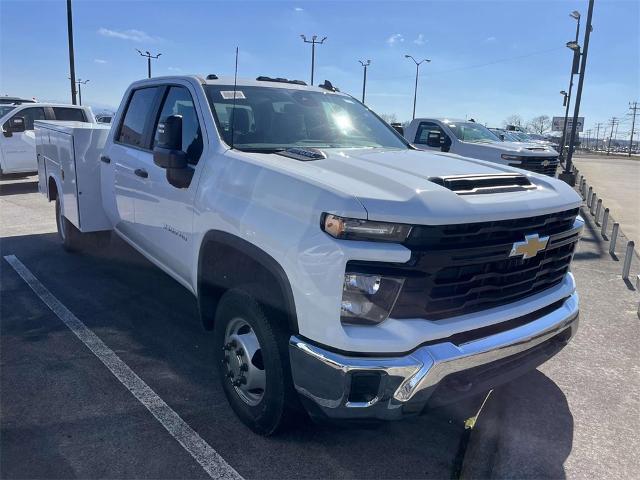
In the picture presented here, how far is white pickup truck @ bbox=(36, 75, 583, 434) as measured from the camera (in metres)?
2.40

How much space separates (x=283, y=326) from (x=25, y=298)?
12.1 ft

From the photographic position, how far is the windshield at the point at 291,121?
3.64 metres

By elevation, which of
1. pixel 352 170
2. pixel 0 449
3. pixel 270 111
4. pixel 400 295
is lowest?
pixel 0 449

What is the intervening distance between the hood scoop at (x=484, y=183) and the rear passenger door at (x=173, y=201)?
164 centimetres

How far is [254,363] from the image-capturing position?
3.02 meters

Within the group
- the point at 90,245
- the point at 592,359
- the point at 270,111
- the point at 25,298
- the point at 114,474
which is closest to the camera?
the point at 114,474

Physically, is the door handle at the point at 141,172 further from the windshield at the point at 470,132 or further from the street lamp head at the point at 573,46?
the street lamp head at the point at 573,46

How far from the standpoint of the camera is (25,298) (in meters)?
5.25

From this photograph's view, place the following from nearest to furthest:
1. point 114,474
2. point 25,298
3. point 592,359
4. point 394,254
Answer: point 394,254 → point 114,474 → point 592,359 → point 25,298

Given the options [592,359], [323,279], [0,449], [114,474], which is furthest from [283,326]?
[592,359]

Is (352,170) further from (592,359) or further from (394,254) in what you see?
(592,359)

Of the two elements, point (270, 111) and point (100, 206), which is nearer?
point (270, 111)

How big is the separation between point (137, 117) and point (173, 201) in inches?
58.5

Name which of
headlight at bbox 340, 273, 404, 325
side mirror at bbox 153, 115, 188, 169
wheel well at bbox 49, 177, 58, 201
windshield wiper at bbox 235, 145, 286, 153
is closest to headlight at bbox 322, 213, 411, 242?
headlight at bbox 340, 273, 404, 325
